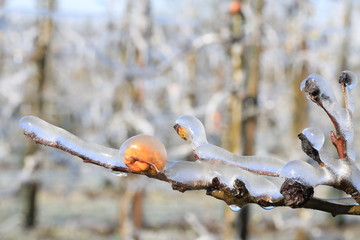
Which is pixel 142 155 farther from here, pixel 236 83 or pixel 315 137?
pixel 236 83

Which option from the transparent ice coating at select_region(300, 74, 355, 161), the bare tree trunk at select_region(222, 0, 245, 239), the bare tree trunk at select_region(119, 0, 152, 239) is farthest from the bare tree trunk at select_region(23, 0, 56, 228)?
the transparent ice coating at select_region(300, 74, 355, 161)

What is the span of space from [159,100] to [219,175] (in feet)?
57.7

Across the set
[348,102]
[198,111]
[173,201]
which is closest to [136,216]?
[198,111]

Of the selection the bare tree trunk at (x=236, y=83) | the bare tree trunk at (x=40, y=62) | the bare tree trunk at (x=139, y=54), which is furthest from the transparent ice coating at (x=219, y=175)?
the bare tree trunk at (x=40, y=62)

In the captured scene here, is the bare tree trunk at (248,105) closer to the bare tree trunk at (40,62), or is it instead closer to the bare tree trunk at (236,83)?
the bare tree trunk at (236,83)

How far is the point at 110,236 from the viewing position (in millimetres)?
11516

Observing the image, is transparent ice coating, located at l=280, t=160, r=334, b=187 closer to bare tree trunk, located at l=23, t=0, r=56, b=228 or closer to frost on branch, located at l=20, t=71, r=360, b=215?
frost on branch, located at l=20, t=71, r=360, b=215

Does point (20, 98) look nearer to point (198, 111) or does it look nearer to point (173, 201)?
point (198, 111)

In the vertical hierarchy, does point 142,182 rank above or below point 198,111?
below

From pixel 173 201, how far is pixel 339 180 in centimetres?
1554

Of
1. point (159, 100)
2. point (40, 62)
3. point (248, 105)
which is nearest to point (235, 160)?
point (248, 105)

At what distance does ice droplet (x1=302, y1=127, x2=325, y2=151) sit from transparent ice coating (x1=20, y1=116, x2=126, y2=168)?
1.06ft

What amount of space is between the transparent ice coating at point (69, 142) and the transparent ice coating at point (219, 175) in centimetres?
9

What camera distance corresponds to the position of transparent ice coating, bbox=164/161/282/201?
32.7 inches
